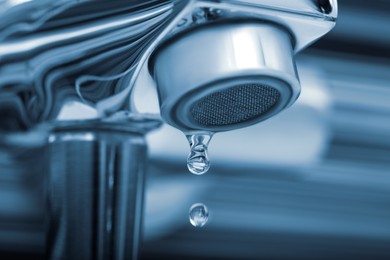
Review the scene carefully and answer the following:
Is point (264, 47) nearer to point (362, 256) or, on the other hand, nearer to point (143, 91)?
point (143, 91)

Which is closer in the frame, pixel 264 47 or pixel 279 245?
pixel 264 47

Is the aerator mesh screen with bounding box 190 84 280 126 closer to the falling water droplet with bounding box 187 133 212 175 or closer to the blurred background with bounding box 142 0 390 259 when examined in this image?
the falling water droplet with bounding box 187 133 212 175

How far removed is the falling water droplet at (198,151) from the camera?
0.30m

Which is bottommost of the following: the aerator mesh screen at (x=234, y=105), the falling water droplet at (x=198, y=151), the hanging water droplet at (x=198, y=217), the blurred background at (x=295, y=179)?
the hanging water droplet at (x=198, y=217)

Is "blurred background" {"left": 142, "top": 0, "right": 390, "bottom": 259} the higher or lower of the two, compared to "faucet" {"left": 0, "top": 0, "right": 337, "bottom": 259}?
higher

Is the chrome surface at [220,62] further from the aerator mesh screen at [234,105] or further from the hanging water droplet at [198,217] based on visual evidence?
the hanging water droplet at [198,217]

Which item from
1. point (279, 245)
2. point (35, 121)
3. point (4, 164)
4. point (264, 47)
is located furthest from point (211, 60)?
point (279, 245)

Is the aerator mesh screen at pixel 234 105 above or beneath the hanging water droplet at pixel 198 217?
above

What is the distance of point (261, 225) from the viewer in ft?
2.00

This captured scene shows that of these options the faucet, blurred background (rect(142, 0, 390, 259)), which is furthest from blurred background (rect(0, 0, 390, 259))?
the faucet

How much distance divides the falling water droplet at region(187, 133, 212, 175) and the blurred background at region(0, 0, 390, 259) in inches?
5.2

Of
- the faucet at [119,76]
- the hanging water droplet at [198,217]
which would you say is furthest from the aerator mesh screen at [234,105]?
the hanging water droplet at [198,217]

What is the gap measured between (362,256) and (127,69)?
1.68 feet

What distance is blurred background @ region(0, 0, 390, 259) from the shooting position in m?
0.49
